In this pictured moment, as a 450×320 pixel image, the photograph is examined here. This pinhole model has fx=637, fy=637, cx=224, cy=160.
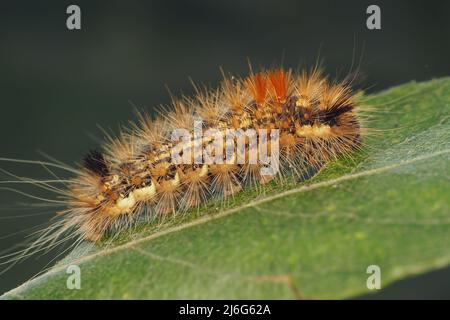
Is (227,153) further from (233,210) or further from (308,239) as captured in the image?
(308,239)

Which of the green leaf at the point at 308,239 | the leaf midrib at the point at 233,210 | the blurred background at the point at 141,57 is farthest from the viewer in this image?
the blurred background at the point at 141,57

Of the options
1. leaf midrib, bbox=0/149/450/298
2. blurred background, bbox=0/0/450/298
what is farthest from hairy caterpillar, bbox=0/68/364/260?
blurred background, bbox=0/0/450/298

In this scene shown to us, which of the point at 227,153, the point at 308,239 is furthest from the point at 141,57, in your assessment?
the point at 308,239

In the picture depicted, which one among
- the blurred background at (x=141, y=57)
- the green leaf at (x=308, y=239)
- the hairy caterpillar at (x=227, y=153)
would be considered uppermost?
the blurred background at (x=141, y=57)

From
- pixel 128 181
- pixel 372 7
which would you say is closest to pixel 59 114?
pixel 128 181

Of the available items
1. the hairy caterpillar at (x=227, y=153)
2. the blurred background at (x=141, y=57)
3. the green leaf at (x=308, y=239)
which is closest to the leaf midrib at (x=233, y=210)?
the green leaf at (x=308, y=239)

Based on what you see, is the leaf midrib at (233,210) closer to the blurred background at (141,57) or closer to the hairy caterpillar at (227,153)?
the hairy caterpillar at (227,153)
